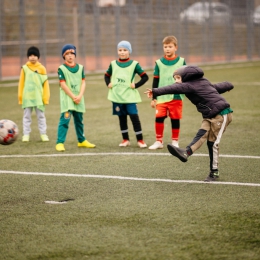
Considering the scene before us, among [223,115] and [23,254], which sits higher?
[223,115]

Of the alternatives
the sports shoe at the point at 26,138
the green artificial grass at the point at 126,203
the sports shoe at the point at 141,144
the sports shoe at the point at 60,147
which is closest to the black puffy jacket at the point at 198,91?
the green artificial grass at the point at 126,203

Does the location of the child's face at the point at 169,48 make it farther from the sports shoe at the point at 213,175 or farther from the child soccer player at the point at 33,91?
the sports shoe at the point at 213,175

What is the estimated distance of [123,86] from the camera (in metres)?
10.0

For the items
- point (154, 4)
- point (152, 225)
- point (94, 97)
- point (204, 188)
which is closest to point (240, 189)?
point (204, 188)

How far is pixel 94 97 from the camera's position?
57.3 feet

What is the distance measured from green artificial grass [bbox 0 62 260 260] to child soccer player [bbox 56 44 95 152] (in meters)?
0.26

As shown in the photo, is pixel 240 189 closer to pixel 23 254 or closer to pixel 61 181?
pixel 61 181

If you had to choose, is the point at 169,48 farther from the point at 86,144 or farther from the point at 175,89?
the point at 175,89

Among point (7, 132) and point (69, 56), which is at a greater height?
point (69, 56)

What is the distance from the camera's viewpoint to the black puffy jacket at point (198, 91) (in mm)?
7328

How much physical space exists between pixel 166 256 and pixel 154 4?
85.3 feet

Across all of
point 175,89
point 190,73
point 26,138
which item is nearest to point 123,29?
point 26,138

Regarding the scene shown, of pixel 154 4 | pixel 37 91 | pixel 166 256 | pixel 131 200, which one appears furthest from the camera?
pixel 154 4

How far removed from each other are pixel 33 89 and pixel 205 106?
4.26m
